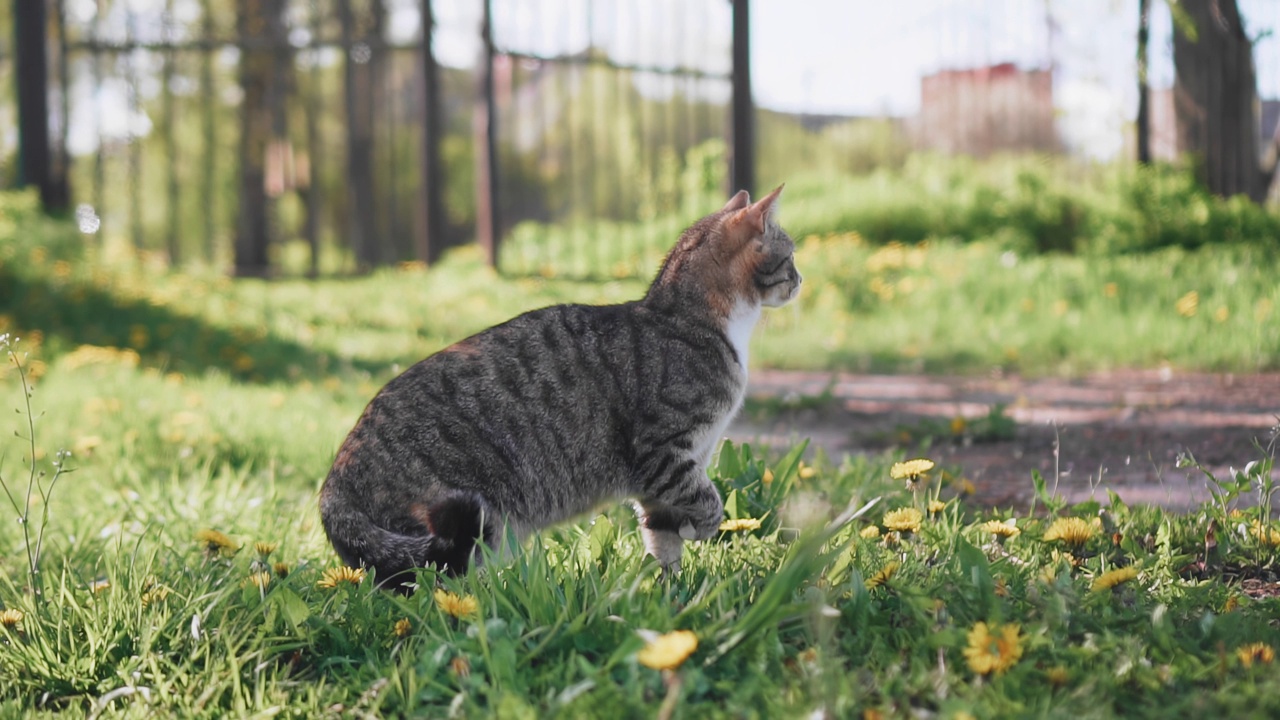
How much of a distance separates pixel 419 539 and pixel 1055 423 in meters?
1.70

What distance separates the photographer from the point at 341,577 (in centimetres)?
247

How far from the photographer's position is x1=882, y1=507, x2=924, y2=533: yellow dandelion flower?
2.55m

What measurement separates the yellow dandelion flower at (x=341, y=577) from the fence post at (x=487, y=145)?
6874mm

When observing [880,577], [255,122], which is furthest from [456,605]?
[255,122]

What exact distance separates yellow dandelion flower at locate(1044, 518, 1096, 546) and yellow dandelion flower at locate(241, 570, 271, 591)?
5.51ft

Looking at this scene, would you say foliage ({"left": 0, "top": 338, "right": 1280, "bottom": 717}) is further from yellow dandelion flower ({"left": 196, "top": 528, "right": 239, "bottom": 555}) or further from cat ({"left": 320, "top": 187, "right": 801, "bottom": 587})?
cat ({"left": 320, "top": 187, "right": 801, "bottom": 587})

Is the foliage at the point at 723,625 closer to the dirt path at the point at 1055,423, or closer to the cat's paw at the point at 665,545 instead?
the cat's paw at the point at 665,545

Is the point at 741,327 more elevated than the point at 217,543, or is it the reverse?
the point at 741,327

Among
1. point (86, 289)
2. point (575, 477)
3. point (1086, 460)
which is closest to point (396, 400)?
point (575, 477)

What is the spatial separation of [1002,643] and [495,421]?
1.28 metres

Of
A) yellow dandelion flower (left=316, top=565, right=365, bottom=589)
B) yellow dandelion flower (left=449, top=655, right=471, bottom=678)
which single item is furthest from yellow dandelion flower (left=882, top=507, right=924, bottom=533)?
yellow dandelion flower (left=316, top=565, right=365, bottom=589)

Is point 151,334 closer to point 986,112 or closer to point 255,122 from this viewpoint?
point 255,122

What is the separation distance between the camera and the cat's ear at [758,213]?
297cm

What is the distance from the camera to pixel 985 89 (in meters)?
13.4
